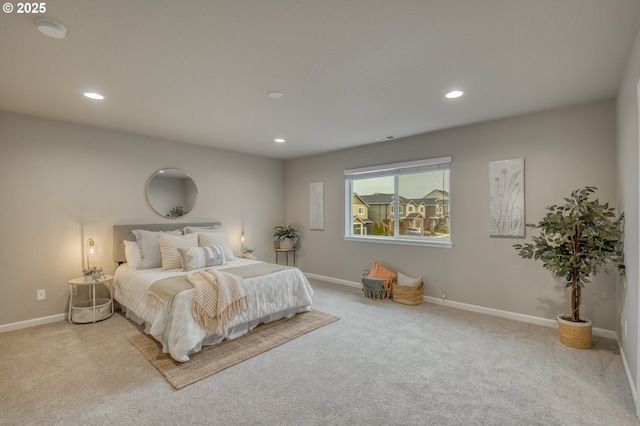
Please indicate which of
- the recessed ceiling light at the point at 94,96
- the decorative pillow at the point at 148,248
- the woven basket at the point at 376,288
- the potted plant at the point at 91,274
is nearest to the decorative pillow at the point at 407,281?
the woven basket at the point at 376,288

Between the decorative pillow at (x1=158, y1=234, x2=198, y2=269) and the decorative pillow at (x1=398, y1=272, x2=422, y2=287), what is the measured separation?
2.98 m

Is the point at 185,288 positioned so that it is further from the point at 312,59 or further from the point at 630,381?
the point at 630,381

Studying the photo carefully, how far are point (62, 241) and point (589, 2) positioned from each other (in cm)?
534

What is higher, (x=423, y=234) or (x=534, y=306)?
(x=423, y=234)

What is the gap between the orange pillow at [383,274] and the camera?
4.52 metres

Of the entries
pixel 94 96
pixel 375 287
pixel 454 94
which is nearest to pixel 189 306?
pixel 94 96

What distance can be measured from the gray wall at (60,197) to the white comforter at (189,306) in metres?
0.67

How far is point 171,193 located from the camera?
186 inches

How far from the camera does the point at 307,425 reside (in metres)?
1.86

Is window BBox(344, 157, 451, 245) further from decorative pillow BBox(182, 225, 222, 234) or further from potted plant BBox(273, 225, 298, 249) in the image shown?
decorative pillow BBox(182, 225, 222, 234)

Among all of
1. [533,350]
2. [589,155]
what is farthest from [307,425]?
[589,155]

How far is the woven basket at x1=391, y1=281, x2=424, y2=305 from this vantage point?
419cm

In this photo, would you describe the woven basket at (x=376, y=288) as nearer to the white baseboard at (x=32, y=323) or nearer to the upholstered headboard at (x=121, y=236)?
the upholstered headboard at (x=121, y=236)

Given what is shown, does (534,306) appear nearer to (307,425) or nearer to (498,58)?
(498,58)
